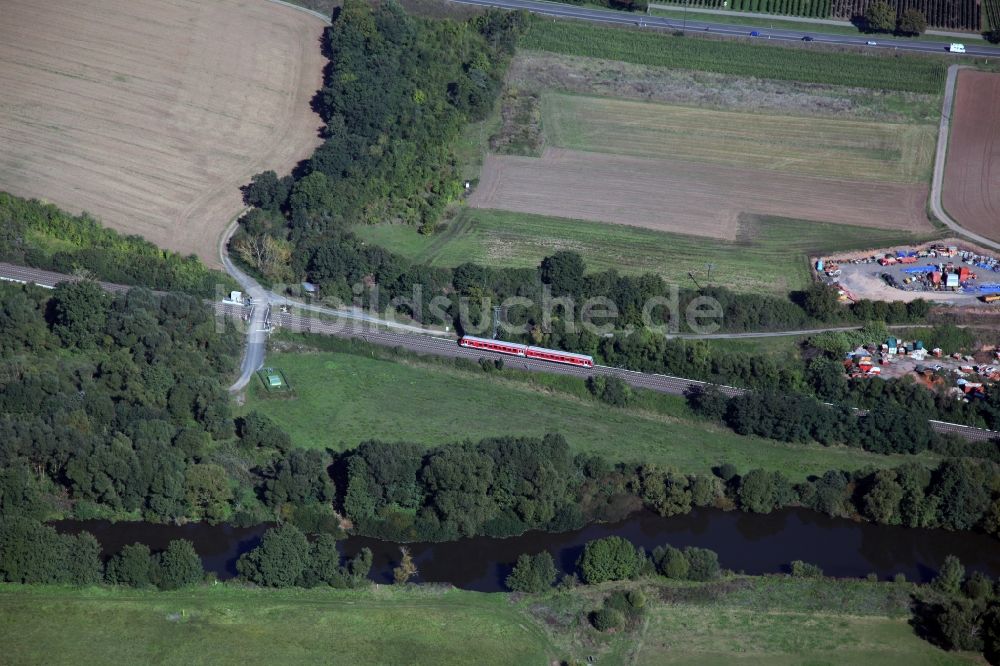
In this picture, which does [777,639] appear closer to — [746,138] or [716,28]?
[746,138]

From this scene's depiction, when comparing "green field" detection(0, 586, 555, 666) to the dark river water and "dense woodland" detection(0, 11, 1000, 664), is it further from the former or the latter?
the dark river water

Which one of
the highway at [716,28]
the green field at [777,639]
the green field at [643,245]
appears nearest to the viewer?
the green field at [777,639]

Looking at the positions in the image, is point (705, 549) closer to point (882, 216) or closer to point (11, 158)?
point (882, 216)

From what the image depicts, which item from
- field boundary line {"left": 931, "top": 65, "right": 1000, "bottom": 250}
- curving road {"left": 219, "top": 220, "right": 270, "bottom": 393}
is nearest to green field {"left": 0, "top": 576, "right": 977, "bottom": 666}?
curving road {"left": 219, "top": 220, "right": 270, "bottom": 393}

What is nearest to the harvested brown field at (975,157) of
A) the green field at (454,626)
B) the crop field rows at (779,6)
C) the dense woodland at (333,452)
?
the crop field rows at (779,6)

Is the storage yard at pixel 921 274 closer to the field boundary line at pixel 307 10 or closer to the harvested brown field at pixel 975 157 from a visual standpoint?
the harvested brown field at pixel 975 157

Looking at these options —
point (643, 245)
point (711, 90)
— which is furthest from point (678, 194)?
point (711, 90)

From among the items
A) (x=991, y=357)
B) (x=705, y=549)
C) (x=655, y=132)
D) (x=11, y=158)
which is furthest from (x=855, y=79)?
(x=11, y=158)
